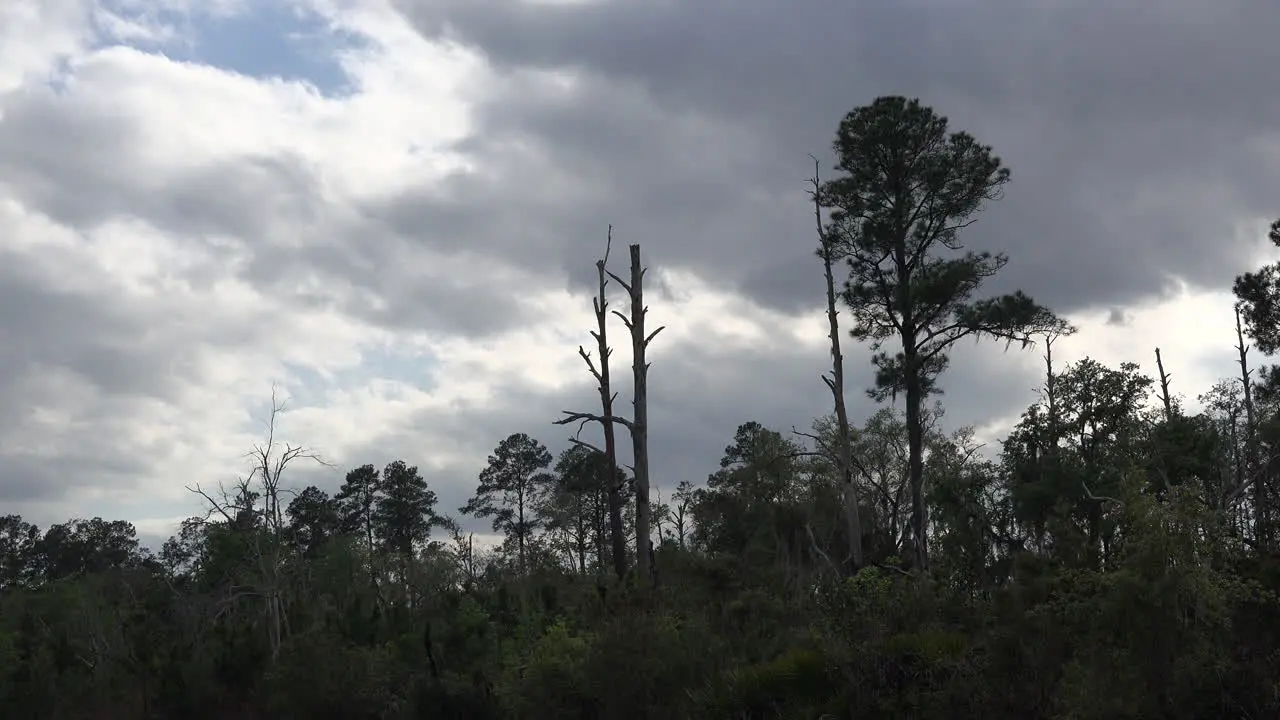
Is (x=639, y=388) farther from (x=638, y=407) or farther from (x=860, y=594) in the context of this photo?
(x=860, y=594)

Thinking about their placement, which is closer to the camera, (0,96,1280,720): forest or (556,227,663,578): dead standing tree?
(0,96,1280,720): forest

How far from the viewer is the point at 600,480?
2271 inches

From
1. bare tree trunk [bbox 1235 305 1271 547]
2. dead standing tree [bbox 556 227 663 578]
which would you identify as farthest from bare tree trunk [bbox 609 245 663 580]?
bare tree trunk [bbox 1235 305 1271 547]

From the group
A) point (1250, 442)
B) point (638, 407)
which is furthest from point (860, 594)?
point (1250, 442)

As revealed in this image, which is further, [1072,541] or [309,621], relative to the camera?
[309,621]

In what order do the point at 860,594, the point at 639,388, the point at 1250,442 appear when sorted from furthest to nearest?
the point at 1250,442
the point at 639,388
the point at 860,594

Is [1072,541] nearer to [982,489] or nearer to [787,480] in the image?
[982,489]

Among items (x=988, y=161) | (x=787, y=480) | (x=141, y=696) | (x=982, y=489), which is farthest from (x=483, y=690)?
(x=787, y=480)

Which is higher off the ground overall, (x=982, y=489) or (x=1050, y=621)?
(x=982, y=489)

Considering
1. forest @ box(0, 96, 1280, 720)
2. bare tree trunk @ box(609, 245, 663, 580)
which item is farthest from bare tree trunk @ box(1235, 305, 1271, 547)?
bare tree trunk @ box(609, 245, 663, 580)

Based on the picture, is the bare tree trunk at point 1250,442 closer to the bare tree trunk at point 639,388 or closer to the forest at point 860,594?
the forest at point 860,594

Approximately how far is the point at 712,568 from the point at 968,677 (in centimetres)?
1231

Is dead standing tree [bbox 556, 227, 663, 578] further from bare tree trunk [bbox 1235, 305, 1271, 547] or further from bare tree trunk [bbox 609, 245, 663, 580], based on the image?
bare tree trunk [bbox 1235, 305, 1271, 547]

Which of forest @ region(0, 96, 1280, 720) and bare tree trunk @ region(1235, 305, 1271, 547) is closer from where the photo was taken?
forest @ region(0, 96, 1280, 720)
